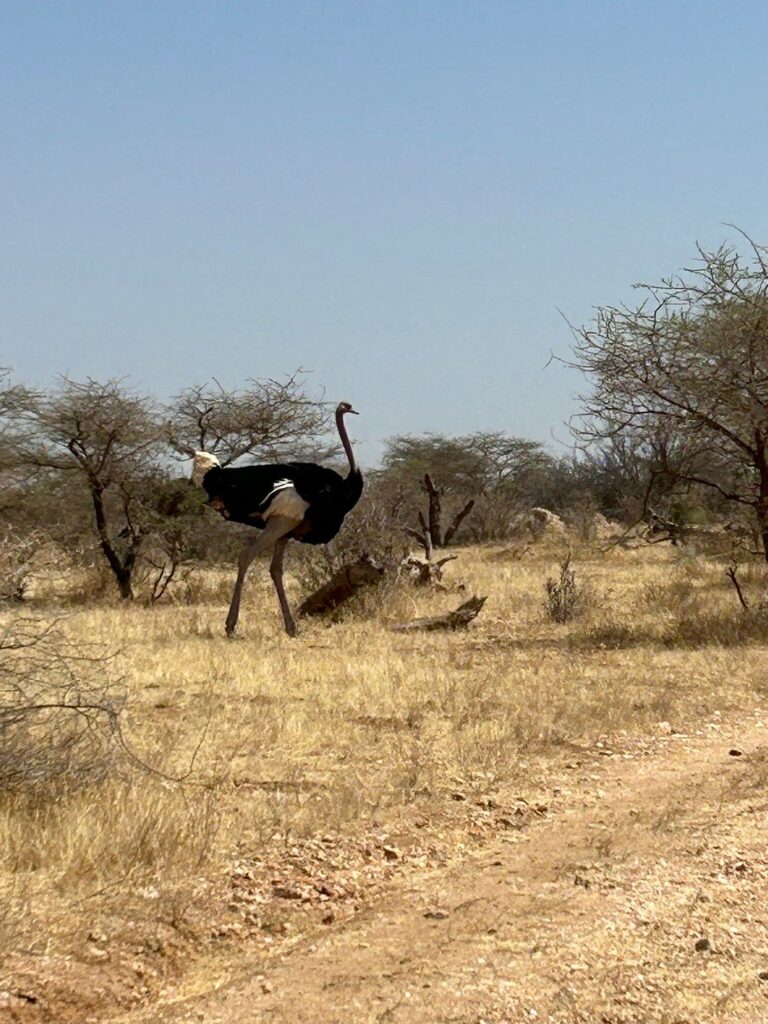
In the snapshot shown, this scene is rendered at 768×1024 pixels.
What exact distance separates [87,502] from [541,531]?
1318 centimetres

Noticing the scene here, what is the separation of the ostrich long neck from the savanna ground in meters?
3.00

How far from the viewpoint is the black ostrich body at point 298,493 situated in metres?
12.1

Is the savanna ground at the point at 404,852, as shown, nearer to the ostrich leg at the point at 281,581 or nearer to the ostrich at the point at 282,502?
the ostrich leg at the point at 281,581

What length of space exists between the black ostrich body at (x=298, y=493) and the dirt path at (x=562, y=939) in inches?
259

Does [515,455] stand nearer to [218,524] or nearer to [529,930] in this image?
[218,524]

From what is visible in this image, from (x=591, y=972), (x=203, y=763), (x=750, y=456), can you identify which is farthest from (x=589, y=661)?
(x=591, y=972)

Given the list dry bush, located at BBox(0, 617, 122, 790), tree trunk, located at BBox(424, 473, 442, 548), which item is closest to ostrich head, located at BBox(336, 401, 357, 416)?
dry bush, located at BBox(0, 617, 122, 790)

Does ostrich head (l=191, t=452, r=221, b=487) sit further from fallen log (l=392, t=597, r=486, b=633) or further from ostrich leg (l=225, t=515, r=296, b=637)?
fallen log (l=392, t=597, r=486, b=633)

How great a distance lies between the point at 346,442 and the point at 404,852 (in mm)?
7856

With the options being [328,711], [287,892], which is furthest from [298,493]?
[287,892]

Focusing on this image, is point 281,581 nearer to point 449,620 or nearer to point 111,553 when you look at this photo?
point 449,620

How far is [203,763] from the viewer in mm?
6457

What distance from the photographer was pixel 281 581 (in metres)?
12.2

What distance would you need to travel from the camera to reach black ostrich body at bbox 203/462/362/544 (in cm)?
1208
